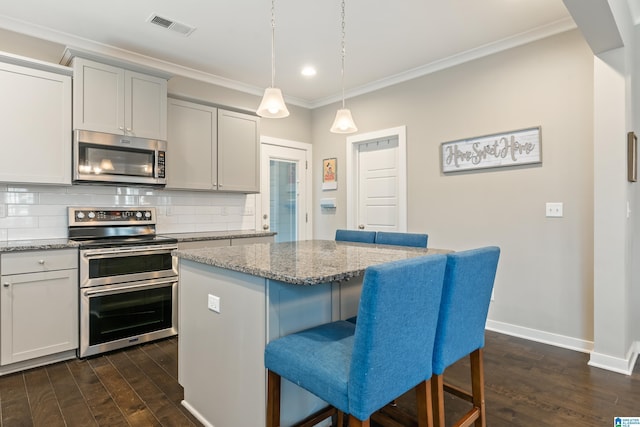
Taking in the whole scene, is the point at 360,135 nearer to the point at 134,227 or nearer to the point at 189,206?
the point at 189,206

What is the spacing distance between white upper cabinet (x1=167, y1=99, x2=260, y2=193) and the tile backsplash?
1.11 feet

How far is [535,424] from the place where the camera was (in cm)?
194

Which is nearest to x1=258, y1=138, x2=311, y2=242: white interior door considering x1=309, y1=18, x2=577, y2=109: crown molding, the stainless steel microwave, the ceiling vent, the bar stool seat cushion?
x1=309, y1=18, x2=577, y2=109: crown molding

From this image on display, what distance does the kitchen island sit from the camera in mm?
1554

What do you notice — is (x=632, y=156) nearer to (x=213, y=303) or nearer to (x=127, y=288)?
(x=213, y=303)

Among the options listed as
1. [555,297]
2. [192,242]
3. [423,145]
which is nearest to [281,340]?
[192,242]

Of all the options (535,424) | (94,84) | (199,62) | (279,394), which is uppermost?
(199,62)

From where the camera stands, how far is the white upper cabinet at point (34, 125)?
8.84 ft

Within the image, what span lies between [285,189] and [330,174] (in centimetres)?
67

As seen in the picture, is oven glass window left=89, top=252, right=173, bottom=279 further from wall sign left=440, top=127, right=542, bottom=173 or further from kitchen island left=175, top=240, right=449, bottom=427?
wall sign left=440, top=127, right=542, bottom=173

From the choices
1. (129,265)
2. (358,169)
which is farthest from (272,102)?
(358,169)

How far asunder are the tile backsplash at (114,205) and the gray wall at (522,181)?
85.8 inches

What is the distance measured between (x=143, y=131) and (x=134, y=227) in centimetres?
94

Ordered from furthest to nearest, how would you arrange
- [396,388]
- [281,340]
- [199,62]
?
[199,62], [281,340], [396,388]
